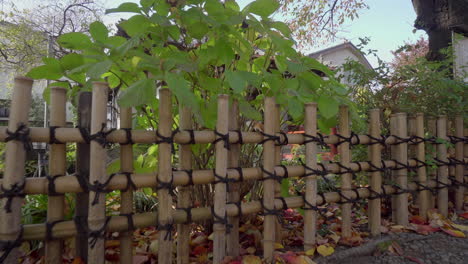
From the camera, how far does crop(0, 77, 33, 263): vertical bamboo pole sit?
1215mm

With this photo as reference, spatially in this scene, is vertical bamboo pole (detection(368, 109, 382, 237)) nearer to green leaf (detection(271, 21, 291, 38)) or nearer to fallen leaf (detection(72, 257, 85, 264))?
green leaf (detection(271, 21, 291, 38))

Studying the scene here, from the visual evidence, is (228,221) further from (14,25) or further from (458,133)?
(14,25)

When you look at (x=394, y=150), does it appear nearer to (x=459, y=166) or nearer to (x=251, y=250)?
(x=459, y=166)

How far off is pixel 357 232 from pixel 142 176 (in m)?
1.59

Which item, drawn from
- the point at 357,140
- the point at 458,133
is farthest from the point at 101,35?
the point at 458,133

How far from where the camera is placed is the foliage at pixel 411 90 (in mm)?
2416

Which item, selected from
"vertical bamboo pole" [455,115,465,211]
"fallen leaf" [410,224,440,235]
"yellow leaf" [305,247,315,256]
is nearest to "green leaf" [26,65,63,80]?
"yellow leaf" [305,247,315,256]

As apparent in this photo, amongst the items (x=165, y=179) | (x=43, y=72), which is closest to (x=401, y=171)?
(x=165, y=179)

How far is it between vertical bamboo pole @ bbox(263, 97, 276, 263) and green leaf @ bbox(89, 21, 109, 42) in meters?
0.89

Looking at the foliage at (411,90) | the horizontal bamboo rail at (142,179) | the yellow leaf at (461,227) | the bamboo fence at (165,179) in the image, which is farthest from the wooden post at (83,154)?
the yellow leaf at (461,227)

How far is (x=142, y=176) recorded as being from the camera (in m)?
1.44

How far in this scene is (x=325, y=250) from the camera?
1.77 metres

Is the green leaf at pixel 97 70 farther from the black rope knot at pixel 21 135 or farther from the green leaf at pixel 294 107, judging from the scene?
the green leaf at pixel 294 107

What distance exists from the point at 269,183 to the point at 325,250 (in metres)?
0.55
